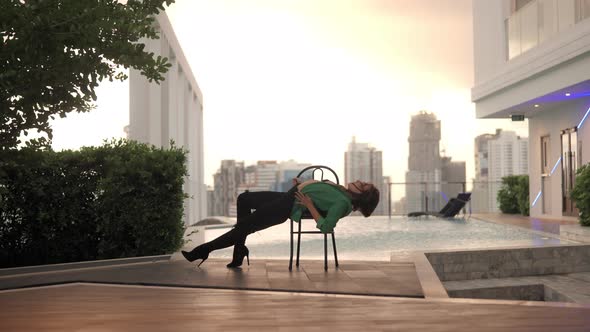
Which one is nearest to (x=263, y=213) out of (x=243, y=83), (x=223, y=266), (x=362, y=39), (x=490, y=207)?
(x=223, y=266)

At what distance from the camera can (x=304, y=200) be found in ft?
18.4

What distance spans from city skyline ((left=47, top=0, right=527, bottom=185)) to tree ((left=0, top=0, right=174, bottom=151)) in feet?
24.0

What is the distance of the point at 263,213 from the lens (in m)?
5.73

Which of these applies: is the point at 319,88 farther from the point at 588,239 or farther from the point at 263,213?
the point at 263,213

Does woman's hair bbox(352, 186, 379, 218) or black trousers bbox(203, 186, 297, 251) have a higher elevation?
woman's hair bbox(352, 186, 379, 218)

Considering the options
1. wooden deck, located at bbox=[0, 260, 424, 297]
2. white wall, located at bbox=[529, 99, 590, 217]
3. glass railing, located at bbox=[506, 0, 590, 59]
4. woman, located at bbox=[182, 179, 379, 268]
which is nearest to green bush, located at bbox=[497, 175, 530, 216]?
white wall, located at bbox=[529, 99, 590, 217]

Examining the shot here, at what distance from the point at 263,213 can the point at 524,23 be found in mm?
11371

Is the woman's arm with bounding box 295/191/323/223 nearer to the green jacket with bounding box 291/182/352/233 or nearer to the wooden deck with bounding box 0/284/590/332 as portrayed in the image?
the green jacket with bounding box 291/182/352/233

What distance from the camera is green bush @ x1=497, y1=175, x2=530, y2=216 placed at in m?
17.8

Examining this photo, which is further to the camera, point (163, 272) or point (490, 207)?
point (490, 207)

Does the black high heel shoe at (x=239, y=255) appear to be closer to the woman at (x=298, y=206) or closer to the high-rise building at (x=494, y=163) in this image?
the woman at (x=298, y=206)

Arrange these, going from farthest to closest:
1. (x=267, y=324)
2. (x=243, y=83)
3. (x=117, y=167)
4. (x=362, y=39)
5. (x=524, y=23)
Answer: (x=243, y=83) → (x=362, y=39) → (x=524, y=23) → (x=117, y=167) → (x=267, y=324)

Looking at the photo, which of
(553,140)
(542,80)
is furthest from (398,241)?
(553,140)

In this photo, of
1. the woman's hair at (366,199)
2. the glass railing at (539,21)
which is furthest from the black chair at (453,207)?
the woman's hair at (366,199)
